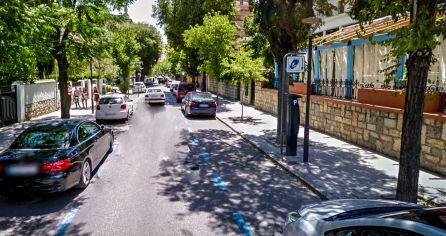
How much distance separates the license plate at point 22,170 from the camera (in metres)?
6.87

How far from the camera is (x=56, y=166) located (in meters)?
7.03

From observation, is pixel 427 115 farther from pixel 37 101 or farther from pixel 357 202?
pixel 37 101

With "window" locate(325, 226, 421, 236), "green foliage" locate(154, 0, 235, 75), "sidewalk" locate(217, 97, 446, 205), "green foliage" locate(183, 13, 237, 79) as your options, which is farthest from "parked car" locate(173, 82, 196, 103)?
"window" locate(325, 226, 421, 236)

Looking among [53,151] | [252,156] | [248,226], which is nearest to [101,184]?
[53,151]

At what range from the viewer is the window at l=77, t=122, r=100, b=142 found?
843 centimetres

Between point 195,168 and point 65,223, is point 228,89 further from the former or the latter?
point 65,223

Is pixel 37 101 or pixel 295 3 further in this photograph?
pixel 37 101

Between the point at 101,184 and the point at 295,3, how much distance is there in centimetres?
832

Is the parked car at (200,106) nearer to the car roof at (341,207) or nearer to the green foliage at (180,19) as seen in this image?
the green foliage at (180,19)

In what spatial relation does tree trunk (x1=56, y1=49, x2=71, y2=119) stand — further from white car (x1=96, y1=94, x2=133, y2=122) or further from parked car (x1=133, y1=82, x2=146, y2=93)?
parked car (x1=133, y1=82, x2=146, y2=93)

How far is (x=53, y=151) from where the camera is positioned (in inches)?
288

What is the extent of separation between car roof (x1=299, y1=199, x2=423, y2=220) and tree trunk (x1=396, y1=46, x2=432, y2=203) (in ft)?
7.14

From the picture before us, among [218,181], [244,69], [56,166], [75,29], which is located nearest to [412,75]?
[218,181]

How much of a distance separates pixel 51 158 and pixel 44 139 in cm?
103
